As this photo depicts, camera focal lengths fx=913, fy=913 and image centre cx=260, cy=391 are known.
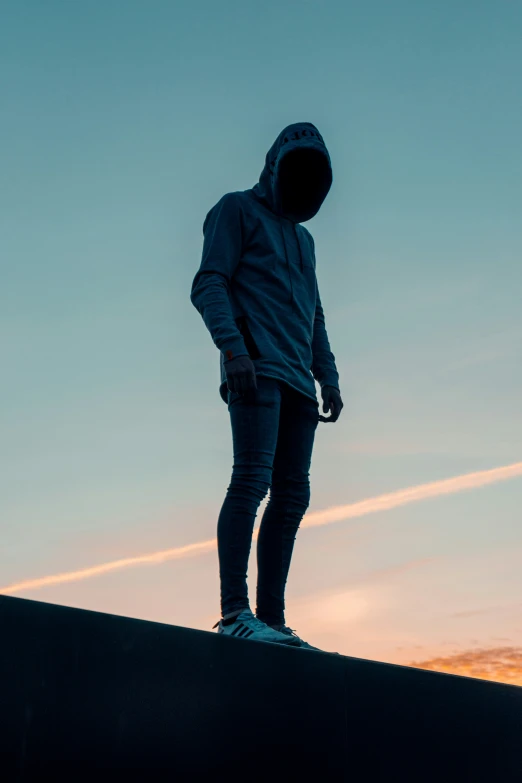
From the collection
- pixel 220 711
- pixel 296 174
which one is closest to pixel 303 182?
pixel 296 174

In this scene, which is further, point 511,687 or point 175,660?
point 511,687

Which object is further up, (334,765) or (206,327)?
(206,327)

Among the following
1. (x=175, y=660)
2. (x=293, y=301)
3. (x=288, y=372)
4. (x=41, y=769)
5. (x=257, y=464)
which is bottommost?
(x=41, y=769)

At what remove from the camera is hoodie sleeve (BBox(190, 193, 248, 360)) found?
12.1 feet

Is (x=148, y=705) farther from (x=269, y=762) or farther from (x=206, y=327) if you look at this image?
(x=206, y=327)

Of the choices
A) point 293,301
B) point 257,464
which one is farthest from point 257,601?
point 293,301

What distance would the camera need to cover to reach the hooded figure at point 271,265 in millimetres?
3848

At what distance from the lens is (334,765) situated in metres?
2.99

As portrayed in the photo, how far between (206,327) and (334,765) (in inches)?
70.2

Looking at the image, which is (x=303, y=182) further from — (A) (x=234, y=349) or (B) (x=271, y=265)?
(A) (x=234, y=349)

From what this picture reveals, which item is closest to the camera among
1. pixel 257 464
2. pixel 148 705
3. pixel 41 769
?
pixel 41 769

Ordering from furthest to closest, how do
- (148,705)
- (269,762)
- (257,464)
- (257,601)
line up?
(257,601)
(257,464)
(269,762)
(148,705)

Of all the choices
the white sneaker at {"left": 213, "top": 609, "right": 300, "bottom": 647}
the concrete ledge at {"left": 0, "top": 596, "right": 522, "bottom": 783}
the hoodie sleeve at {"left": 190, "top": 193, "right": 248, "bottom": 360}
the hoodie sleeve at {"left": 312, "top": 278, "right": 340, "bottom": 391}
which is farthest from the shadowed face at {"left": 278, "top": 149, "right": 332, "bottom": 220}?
the concrete ledge at {"left": 0, "top": 596, "right": 522, "bottom": 783}

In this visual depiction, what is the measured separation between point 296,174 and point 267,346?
0.86 metres
